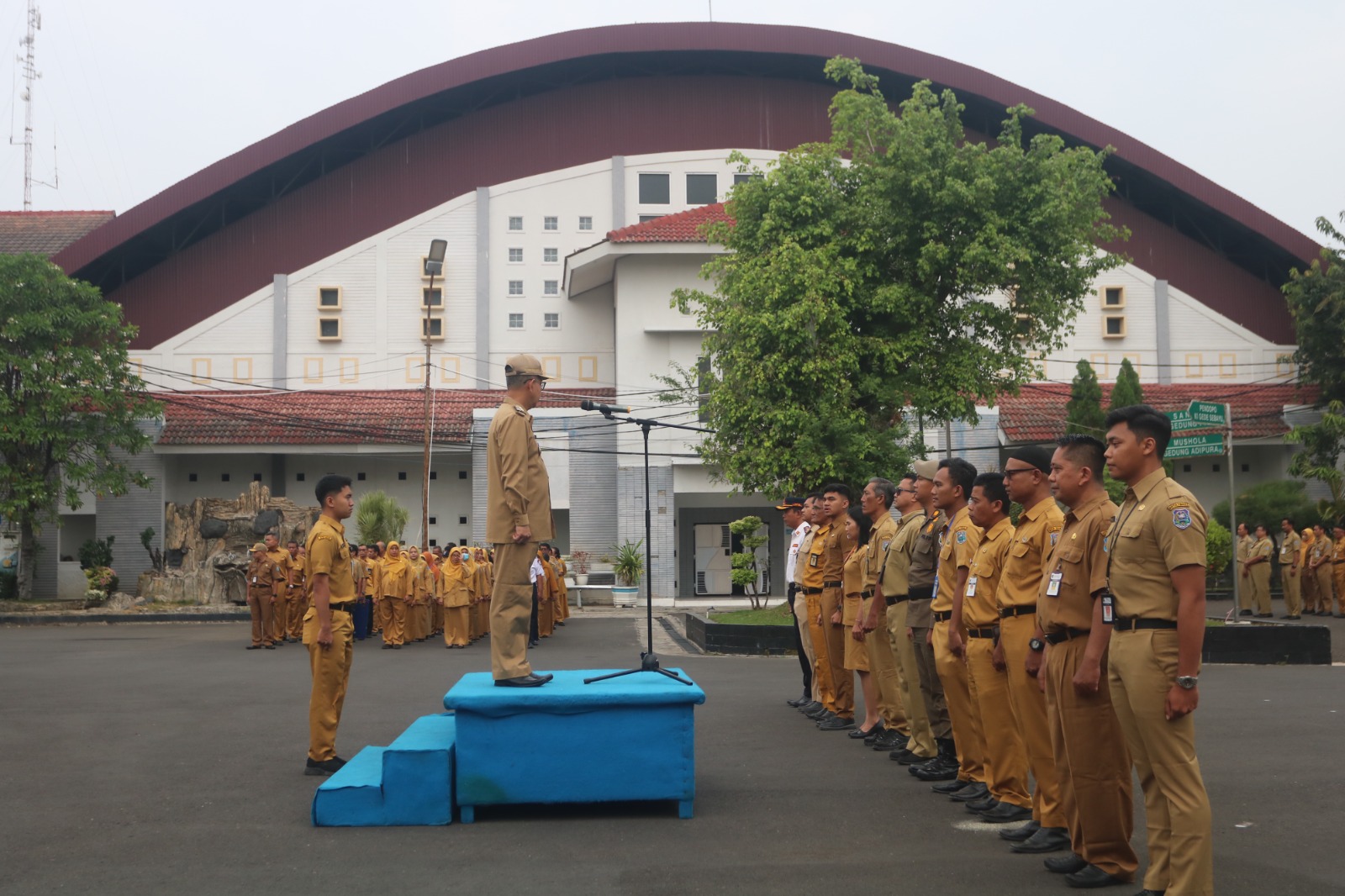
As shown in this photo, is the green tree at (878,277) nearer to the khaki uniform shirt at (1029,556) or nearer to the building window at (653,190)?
the khaki uniform shirt at (1029,556)

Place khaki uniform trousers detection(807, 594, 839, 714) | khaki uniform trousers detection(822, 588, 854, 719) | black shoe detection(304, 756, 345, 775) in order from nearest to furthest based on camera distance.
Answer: black shoe detection(304, 756, 345, 775)
khaki uniform trousers detection(822, 588, 854, 719)
khaki uniform trousers detection(807, 594, 839, 714)

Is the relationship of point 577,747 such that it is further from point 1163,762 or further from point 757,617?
point 757,617

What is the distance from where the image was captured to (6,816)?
23.1ft

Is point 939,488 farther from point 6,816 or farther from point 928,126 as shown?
point 928,126

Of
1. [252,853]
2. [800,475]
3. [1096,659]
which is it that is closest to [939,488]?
[1096,659]

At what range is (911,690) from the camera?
8.70m

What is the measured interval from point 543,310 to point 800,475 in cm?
1805

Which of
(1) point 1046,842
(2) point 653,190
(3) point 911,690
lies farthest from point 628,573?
(1) point 1046,842

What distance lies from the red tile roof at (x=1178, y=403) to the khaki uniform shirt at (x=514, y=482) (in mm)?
27136

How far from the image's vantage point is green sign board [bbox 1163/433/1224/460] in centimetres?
1666

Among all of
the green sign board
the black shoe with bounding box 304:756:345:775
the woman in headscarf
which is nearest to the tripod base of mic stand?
the black shoe with bounding box 304:756:345:775

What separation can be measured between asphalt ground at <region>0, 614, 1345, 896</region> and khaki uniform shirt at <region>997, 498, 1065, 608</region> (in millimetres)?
1240

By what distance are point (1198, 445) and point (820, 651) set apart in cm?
840

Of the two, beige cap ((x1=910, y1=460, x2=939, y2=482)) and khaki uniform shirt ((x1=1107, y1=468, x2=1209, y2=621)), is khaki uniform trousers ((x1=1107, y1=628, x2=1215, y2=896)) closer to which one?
khaki uniform shirt ((x1=1107, y1=468, x2=1209, y2=621))
